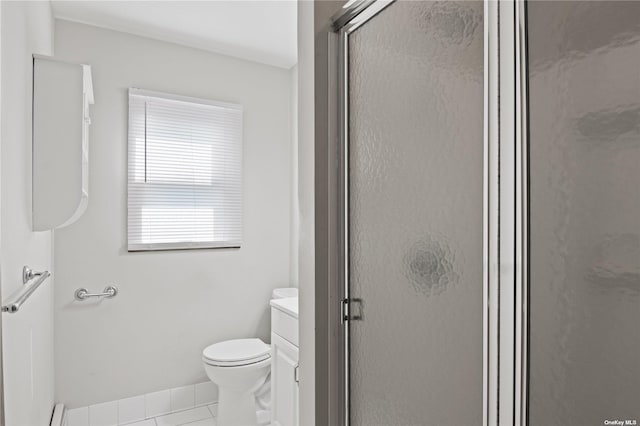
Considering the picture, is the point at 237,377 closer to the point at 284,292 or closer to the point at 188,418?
the point at 188,418

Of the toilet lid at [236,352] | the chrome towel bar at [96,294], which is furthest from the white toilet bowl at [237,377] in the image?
the chrome towel bar at [96,294]

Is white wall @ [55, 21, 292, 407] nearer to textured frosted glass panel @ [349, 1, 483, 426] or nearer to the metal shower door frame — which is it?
textured frosted glass panel @ [349, 1, 483, 426]

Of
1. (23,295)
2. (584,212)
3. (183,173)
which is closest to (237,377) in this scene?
(183,173)

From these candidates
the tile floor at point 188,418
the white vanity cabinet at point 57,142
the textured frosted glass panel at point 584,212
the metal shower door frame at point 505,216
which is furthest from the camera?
the tile floor at point 188,418

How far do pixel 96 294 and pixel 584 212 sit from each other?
2704 mm

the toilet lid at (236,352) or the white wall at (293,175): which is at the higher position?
the white wall at (293,175)

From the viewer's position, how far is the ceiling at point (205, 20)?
93.7 inches

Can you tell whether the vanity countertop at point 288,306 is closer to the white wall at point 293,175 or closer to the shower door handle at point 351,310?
the shower door handle at point 351,310

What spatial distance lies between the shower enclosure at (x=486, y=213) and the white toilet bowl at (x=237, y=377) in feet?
4.46

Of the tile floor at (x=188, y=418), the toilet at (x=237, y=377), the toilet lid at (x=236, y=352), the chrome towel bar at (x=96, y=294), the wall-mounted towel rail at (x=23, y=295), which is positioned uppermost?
the wall-mounted towel rail at (x=23, y=295)

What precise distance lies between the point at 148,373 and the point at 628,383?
2817 mm

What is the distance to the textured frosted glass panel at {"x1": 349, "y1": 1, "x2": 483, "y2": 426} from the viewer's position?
0.81 metres

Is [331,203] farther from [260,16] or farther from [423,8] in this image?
[260,16]

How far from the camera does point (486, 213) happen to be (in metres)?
0.76
